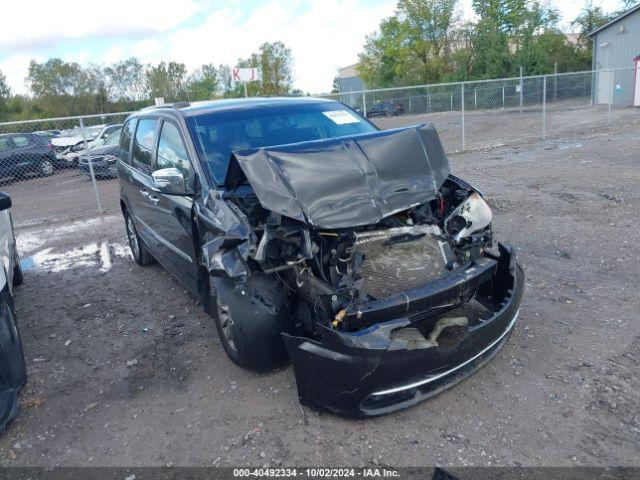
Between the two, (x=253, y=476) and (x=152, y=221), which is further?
(x=152, y=221)

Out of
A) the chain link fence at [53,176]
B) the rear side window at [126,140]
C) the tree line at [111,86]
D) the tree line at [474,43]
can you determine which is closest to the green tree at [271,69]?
the tree line at [111,86]

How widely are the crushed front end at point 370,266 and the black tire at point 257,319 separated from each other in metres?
0.04

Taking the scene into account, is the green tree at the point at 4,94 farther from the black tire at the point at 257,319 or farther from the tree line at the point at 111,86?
the black tire at the point at 257,319

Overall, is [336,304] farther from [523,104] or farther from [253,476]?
[523,104]

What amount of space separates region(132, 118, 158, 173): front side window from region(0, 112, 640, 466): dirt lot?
1.32 meters

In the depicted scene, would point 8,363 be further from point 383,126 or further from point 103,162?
point 383,126

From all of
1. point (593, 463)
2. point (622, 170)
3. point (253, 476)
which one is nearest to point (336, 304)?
point (253, 476)

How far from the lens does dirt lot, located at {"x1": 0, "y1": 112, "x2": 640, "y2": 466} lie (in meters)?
2.89

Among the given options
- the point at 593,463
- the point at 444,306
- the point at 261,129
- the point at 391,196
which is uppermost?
the point at 261,129

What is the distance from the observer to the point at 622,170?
9.49 metres

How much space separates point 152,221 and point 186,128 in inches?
52.2

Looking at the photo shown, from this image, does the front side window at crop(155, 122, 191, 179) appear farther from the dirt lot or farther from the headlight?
the headlight

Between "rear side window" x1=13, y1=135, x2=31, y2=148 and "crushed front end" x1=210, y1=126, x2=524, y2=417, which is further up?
"rear side window" x1=13, y1=135, x2=31, y2=148

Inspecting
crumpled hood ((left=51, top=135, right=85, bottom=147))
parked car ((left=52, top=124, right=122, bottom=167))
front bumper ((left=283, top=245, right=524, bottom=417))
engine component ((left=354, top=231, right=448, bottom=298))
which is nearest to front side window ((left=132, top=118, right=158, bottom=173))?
engine component ((left=354, top=231, right=448, bottom=298))
